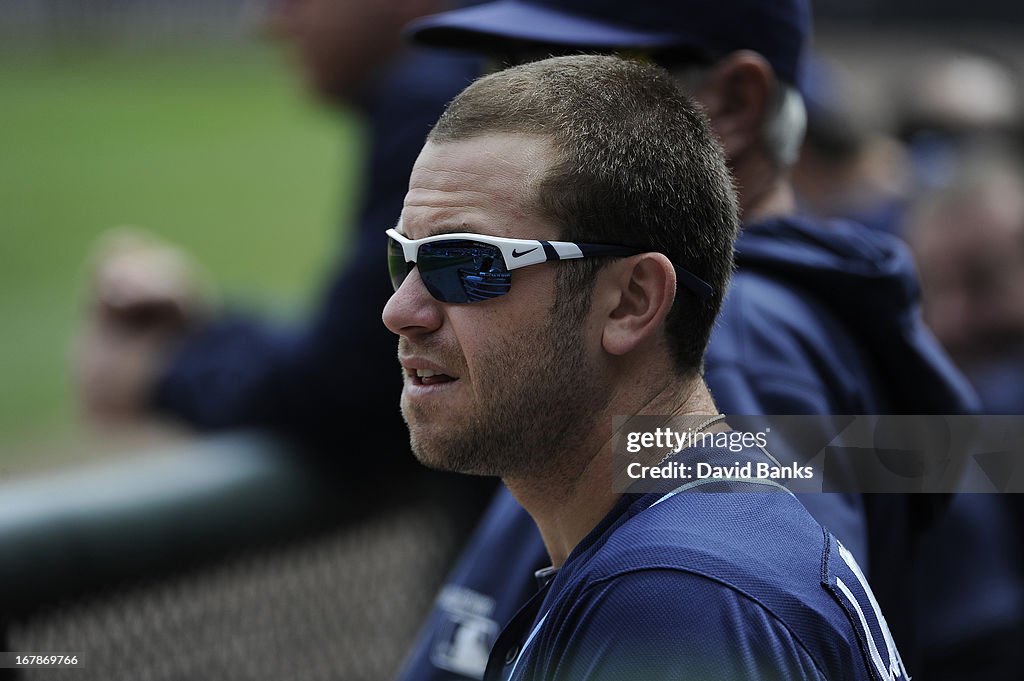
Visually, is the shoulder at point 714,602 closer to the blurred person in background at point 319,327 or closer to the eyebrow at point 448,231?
the eyebrow at point 448,231

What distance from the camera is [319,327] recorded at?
3.15 m

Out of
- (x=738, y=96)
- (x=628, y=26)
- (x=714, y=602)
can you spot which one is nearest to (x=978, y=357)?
(x=738, y=96)

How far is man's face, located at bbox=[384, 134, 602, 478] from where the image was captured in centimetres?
156

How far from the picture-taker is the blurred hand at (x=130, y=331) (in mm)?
3529

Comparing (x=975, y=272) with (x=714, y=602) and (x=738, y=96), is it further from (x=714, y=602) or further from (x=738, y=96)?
(x=714, y=602)

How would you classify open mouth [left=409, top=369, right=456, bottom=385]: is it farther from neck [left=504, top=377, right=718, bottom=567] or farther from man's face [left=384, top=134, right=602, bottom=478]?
neck [left=504, top=377, right=718, bottom=567]

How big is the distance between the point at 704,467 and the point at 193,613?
168cm

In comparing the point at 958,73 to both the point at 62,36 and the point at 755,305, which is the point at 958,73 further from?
the point at 62,36

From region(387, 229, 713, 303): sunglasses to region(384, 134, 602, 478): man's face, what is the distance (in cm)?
1

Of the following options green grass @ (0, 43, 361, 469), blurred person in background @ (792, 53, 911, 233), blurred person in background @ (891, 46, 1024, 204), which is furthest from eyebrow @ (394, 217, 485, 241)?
green grass @ (0, 43, 361, 469)

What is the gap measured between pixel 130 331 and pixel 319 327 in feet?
2.49

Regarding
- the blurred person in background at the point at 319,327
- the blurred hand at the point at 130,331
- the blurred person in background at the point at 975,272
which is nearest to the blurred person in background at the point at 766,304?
the blurred person in background at the point at 319,327

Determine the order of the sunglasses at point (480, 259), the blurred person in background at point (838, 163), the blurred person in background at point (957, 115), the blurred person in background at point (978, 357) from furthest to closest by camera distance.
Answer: the blurred person in background at point (838, 163)
the blurred person in background at point (957, 115)
the blurred person in background at point (978, 357)
the sunglasses at point (480, 259)

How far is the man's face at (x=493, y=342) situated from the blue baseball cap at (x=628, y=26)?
0.70 m
